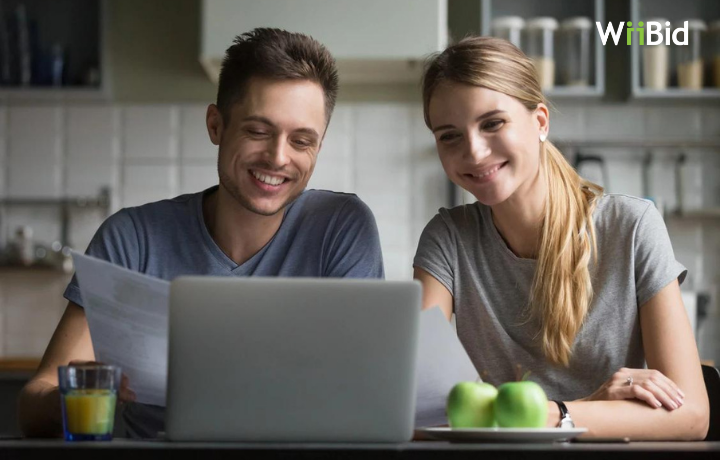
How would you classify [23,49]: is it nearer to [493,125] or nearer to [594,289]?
[493,125]

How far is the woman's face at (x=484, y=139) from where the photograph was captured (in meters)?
1.62

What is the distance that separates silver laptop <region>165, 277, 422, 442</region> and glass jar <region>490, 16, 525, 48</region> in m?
2.54

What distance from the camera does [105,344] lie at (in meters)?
1.17

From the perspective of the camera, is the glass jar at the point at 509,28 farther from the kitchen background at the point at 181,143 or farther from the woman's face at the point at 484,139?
the woman's face at the point at 484,139

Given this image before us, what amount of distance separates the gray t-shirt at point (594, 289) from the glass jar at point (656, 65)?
5.98ft

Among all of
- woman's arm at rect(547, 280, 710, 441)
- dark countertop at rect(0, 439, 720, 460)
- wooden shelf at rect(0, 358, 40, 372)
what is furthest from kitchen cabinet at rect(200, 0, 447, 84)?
dark countertop at rect(0, 439, 720, 460)

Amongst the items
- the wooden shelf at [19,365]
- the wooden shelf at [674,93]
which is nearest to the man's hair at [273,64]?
the wooden shelf at [19,365]

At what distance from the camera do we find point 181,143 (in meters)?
3.64

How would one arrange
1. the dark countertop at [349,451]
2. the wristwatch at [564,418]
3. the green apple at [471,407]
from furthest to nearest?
the wristwatch at [564,418] < the green apple at [471,407] < the dark countertop at [349,451]

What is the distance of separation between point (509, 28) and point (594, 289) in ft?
6.19

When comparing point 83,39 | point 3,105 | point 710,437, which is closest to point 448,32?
point 83,39

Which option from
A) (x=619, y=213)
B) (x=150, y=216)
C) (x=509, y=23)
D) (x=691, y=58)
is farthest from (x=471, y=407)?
(x=691, y=58)

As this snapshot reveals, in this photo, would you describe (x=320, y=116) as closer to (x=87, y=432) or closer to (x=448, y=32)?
(x=87, y=432)

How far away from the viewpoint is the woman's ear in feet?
5.64
